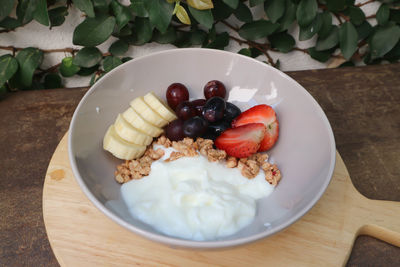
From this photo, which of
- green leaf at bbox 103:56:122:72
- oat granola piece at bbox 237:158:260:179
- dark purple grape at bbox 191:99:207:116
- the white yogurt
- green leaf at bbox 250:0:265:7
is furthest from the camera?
green leaf at bbox 103:56:122:72

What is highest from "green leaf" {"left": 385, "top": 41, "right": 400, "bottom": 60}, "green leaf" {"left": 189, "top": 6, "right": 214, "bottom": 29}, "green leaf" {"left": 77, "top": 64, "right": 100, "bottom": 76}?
"green leaf" {"left": 189, "top": 6, "right": 214, "bottom": 29}

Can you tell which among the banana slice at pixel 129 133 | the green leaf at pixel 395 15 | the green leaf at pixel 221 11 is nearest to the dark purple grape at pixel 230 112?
the banana slice at pixel 129 133

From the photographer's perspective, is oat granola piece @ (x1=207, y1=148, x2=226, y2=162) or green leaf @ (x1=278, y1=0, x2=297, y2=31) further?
green leaf @ (x1=278, y1=0, x2=297, y2=31)

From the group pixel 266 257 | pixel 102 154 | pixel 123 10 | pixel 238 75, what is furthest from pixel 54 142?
pixel 266 257

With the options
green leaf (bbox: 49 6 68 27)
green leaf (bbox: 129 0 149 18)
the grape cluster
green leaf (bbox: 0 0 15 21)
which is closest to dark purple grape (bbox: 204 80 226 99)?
the grape cluster

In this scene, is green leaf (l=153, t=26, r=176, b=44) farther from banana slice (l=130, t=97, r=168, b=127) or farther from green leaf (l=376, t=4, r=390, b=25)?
green leaf (l=376, t=4, r=390, b=25)

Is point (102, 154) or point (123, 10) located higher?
point (123, 10)

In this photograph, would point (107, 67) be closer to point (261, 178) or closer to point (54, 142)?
point (54, 142)
